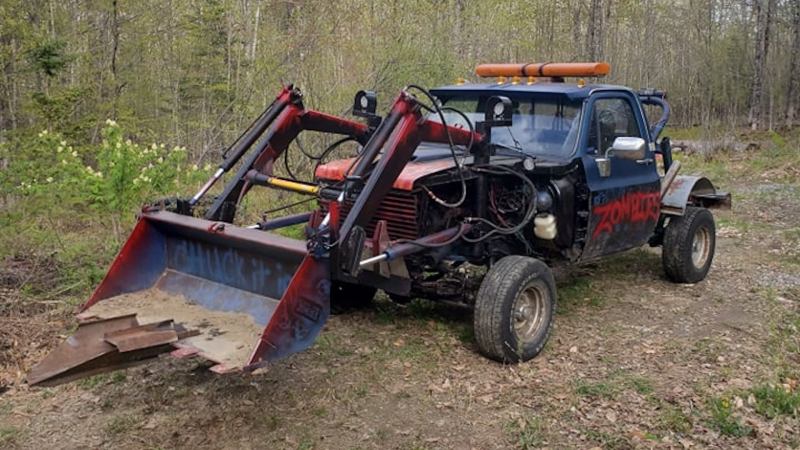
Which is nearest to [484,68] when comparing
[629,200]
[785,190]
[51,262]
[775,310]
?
[629,200]

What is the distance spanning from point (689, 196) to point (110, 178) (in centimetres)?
618

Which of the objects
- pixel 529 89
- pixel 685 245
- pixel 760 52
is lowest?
pixel 685 245

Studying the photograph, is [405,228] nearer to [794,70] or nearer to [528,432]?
[528,432]

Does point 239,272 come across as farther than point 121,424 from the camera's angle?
Yes

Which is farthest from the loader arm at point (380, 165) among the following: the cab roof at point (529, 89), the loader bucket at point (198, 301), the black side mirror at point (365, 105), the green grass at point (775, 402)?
the green grass at point (775, 402)

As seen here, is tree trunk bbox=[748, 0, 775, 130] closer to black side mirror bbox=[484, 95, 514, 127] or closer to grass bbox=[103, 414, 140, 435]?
black side mirror bbox=[484, 95, 514, 127]

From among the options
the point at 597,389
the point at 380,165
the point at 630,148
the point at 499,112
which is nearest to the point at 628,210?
the point at 630,148

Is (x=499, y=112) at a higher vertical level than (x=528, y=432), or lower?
higher

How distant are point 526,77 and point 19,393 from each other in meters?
5.31

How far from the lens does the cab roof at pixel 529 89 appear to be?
20.8 feet

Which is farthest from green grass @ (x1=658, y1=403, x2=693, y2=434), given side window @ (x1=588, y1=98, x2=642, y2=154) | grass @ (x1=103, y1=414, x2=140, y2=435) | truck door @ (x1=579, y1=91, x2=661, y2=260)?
grass @ (x1=103, y1=414, x2=140, y2=435)

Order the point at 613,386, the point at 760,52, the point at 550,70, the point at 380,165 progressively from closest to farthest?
the point at 380,165 → the point at 613,386 → the point at 550,70 → the point at 760,52

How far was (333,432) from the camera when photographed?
4.47 m

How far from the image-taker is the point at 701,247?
8.10 metres
